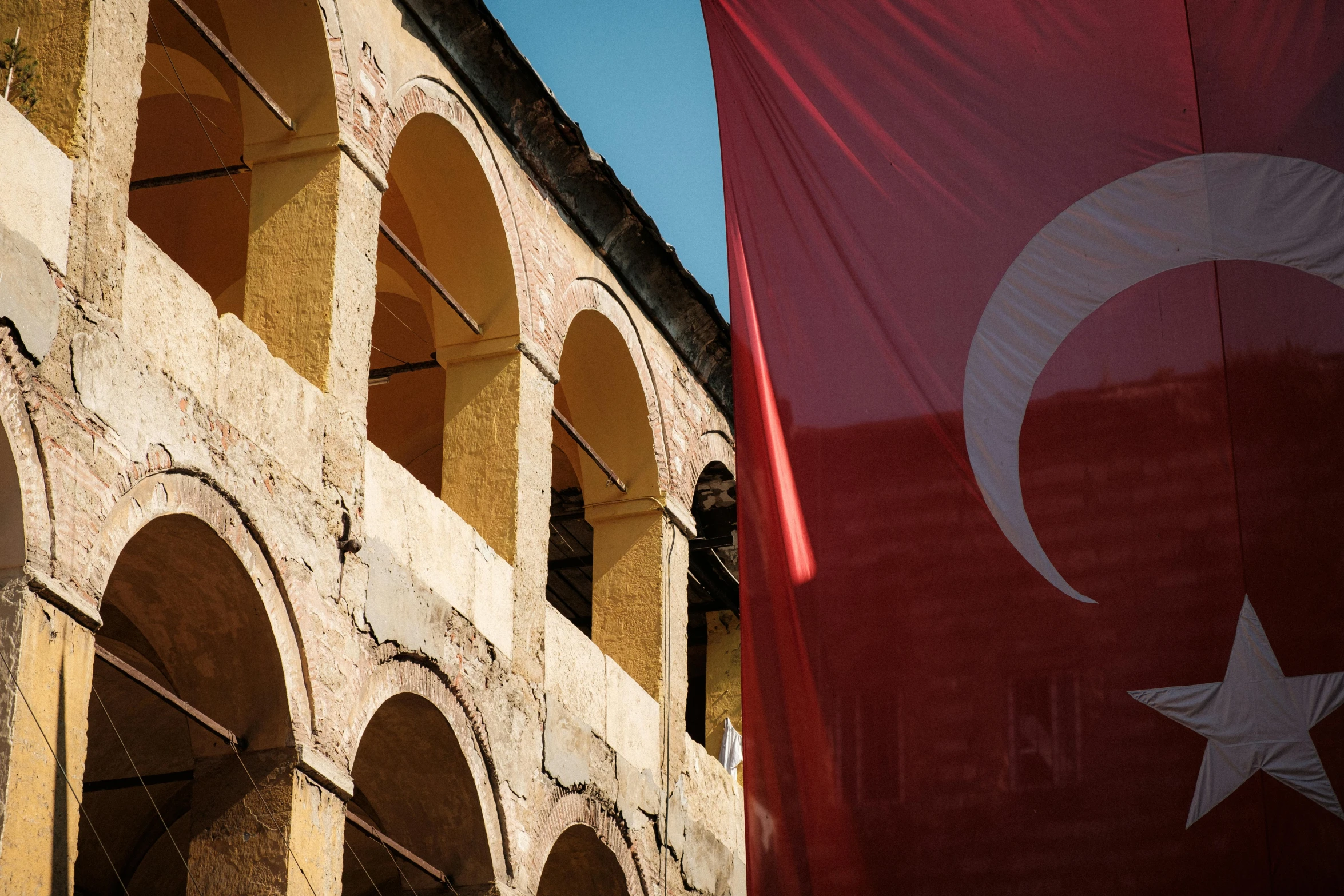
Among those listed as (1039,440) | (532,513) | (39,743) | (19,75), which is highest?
(532,513)

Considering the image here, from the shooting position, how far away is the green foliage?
8516mm

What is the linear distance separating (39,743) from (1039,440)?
4.04 m

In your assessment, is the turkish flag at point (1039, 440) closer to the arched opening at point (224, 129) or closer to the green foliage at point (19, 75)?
the green foliage at point (19, 75)

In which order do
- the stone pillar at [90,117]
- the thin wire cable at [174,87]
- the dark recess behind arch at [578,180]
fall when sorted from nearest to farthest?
1. the stone pillar at [90,117]
2. the dark recess behind arch at [578,180]
3. the thin wire cable at [174,87]

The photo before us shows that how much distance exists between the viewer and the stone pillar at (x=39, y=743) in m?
7.19

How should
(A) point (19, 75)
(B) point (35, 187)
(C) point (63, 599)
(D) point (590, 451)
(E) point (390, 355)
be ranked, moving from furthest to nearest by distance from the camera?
(E) point (390, 355), (D) point (590, 451), (A) point (19, 75), (B) point (35, 187), (C) point (63, 599)

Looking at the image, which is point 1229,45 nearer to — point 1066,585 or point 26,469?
point 1066,585

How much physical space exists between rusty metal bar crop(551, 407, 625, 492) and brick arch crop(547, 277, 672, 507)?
37cm

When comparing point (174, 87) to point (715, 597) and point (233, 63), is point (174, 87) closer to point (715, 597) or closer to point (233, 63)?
point (233, 63)

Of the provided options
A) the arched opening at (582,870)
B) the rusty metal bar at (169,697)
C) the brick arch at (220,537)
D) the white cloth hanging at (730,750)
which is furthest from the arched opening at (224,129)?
the white cloth hanging at (730,750)

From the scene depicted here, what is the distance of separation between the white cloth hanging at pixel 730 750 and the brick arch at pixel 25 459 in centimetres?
1050

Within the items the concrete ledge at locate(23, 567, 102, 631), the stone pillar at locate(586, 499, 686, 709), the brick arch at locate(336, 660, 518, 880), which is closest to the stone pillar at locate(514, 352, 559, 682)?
the brick arch at locate(336, 660, 518, 880)

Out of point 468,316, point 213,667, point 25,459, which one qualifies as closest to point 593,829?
point 468,316

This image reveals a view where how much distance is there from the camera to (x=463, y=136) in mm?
12648
